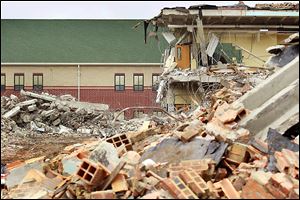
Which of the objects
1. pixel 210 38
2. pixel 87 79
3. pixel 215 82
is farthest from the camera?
pixel 87 79

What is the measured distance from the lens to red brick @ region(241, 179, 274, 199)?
250 inches

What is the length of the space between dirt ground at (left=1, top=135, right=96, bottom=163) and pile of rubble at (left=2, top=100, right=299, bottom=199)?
8.57 metres

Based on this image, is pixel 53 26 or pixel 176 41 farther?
pixel 53 26

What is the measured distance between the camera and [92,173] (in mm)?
6734

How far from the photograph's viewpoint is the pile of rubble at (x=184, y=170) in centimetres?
648

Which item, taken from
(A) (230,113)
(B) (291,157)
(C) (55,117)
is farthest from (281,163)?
(C) (55,117)

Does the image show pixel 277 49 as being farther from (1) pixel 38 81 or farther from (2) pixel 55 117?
(1) pixel 38 81

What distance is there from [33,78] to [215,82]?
23537 mm

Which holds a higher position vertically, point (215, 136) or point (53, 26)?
point (53, 26)

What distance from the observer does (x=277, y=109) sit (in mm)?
8539

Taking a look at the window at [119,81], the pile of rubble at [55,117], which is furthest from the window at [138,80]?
the pile of rubble at [55,117]

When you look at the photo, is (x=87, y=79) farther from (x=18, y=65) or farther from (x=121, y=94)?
(x=18, y=65)

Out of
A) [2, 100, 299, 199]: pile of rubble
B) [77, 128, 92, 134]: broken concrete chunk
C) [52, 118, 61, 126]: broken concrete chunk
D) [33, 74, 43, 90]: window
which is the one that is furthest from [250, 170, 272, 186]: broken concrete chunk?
[33, 74, 43, 90]: window

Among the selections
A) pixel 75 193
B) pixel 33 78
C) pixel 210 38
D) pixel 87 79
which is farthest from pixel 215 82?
pixel 33 78
